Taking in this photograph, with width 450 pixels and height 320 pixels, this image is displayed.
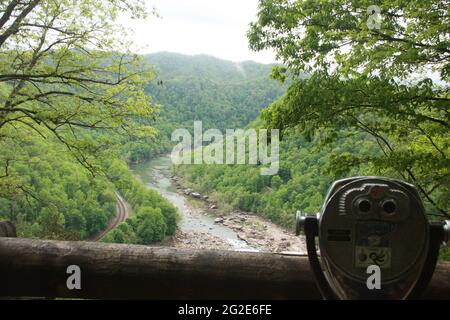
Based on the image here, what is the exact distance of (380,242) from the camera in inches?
42.7

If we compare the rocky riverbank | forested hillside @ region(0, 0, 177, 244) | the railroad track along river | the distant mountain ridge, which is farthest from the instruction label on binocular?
the distant mountain ridge

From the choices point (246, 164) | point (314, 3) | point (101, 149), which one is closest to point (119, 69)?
point (101, 149)

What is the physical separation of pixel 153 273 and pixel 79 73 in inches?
300

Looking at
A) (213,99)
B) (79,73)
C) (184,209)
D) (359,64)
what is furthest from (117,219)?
(213,99)

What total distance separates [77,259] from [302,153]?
3444 centimetres

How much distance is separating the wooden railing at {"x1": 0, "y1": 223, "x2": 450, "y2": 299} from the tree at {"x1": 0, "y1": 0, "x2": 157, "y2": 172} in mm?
6679

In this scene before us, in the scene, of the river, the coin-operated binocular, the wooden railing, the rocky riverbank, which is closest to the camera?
the coin-operated binocular

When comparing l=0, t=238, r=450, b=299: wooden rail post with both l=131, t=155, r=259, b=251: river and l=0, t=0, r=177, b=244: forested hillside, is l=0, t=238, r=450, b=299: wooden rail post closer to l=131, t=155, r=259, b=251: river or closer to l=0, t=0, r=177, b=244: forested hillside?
l=0, t=0, r=177, b=244: forested hillside

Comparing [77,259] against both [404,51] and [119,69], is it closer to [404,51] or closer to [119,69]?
[404,51]

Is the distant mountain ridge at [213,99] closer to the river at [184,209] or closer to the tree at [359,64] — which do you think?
the river at [184,209]

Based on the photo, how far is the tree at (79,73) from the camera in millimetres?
8070

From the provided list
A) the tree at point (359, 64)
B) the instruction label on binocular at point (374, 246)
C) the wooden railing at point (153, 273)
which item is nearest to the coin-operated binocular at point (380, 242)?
the instruction label on binocular at point (374, 246)

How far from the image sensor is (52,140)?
11.5m

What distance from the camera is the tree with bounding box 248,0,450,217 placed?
4.73 meters
